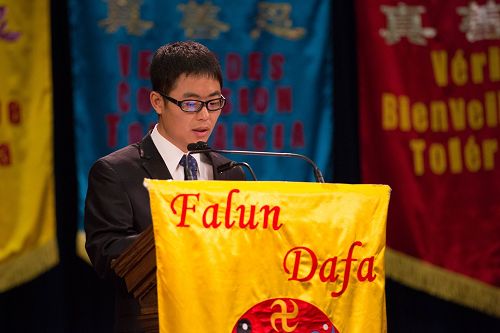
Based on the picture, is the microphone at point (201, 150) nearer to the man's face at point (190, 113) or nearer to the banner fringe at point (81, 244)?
the man's face at point (190, 113)


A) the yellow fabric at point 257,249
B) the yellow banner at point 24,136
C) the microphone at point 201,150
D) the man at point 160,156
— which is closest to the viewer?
the yellow fabric at point 257,249

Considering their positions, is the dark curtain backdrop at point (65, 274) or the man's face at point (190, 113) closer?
the man's face at point (190, 113)

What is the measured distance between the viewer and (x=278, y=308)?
1632 mm

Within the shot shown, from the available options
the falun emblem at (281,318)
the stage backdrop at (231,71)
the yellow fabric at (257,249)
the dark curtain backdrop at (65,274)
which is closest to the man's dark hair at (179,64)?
the yellow fabric at (257,249)

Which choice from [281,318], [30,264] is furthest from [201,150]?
[30,264]

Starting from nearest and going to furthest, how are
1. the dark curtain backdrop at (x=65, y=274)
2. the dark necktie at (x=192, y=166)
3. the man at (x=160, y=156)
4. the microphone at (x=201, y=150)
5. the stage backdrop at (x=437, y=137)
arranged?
the microphone at (x=201, y=150)
the man at (x=160, y=156)
the dark necktie at (x=192, y=166)
the dark curtain backdrop at (x=65, y=274)
the stage backdrop at (x=437, y=137)

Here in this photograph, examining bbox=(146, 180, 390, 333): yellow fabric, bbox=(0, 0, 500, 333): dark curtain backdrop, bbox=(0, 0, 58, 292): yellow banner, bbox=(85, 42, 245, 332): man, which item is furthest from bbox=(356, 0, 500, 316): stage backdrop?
bbox=(146, 180, 390, 333): yellow fabric

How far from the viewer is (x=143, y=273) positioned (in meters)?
1.64

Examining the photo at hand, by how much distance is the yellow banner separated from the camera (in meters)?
3.28

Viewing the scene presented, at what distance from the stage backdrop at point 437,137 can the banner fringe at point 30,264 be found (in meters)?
1.37

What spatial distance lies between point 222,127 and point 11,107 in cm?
85

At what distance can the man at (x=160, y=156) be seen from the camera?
1.89m

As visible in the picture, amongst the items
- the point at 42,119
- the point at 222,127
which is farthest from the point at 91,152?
the point at 222,127

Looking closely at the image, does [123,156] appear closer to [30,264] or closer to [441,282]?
[30,264]
